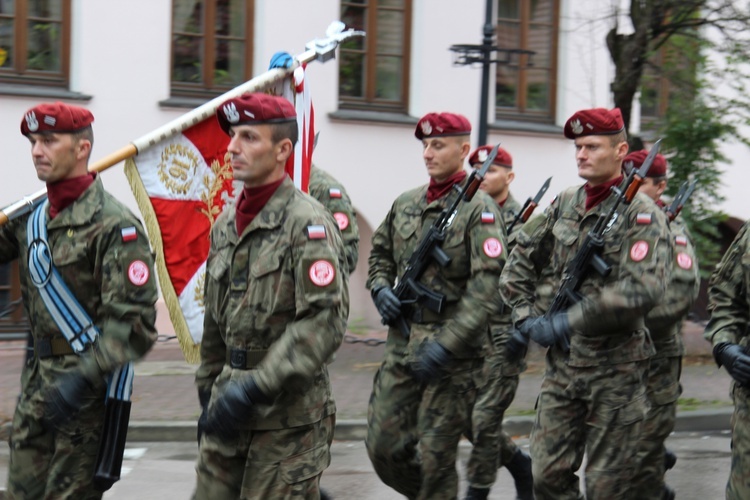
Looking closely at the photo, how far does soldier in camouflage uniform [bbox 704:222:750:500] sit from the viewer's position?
17.7 ft

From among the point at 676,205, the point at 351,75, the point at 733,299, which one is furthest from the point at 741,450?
the point at 351,75

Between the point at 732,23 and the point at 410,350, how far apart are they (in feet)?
24.6

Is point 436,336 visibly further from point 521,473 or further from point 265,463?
point 265,463

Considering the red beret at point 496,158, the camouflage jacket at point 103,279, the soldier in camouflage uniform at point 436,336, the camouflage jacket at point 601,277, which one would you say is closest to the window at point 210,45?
the red beret at point 496,158

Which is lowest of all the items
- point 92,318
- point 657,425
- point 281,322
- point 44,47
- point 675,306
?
point 657,425

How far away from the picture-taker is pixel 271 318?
4.50m

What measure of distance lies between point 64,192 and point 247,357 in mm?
1105

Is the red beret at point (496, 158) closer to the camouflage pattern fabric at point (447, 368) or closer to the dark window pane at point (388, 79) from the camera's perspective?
the camouflage pattern fabric at point (447, 368)

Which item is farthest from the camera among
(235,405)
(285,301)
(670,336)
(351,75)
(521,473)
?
(351,75)

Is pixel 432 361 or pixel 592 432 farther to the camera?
pixel 432 361

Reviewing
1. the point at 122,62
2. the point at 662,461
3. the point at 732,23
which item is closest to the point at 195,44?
the point at 122,62

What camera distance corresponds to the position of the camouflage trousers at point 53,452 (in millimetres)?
4945

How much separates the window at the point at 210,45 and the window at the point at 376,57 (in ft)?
3.98

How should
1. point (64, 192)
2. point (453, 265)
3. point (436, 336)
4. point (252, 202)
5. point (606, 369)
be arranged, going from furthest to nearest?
point (453, 265) < point (436, 336) < point (606, 369) < point (64, 192) < point (252, 202)
